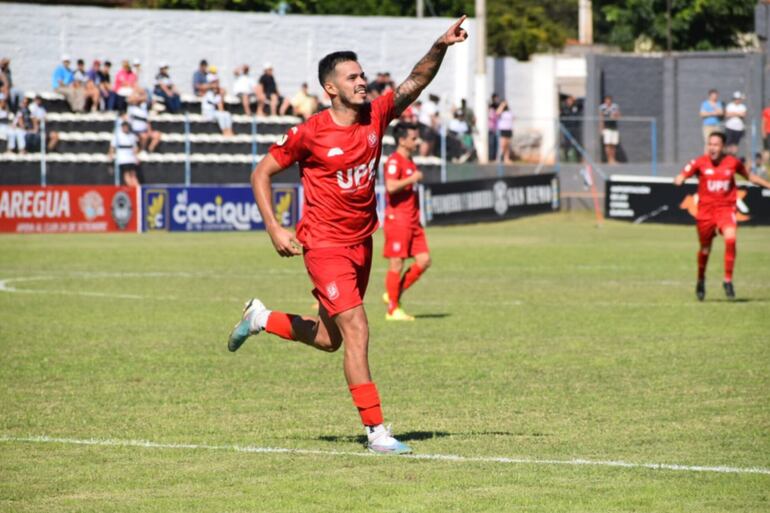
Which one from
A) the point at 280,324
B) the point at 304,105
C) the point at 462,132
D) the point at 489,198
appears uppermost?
the point at 304,105

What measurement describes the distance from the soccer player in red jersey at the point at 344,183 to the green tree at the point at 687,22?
54634 mm

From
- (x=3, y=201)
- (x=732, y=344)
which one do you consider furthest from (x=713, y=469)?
(x=3, y=201)

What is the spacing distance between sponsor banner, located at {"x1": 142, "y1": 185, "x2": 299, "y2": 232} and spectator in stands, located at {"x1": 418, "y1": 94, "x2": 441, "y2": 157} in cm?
556

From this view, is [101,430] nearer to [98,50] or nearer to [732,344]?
[732,344]

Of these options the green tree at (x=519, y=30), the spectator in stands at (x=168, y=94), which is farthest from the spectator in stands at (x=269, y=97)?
the green tree at (x=519, y=30)

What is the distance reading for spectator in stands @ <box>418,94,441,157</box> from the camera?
133 feet

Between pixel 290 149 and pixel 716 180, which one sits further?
pixel 716 180

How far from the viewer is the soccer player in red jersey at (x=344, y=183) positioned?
8766 mm

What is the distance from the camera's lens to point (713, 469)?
8.00 m

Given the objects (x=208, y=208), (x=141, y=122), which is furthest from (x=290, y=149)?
(x=141, y=122)

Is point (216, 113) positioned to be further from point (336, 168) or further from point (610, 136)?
point (336, 168)

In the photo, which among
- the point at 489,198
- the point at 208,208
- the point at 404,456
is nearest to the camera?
the point at 404,456

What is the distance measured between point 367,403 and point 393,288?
8.58 meters

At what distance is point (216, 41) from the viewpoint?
161ft
